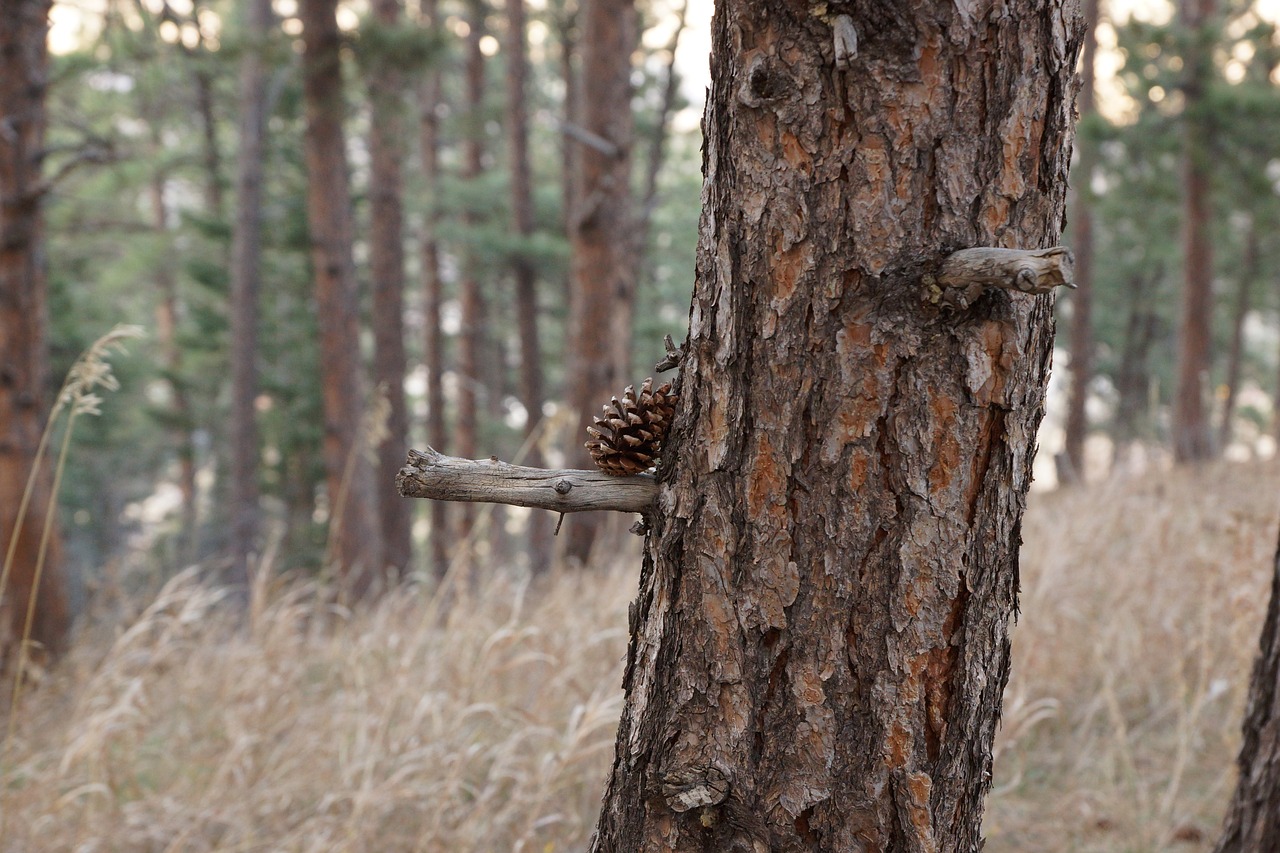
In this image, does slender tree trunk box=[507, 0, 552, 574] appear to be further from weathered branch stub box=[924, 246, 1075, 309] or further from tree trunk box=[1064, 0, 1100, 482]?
weathered branch stub box=[924, 246, 1075, 309]

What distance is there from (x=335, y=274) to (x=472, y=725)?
18.5 feet

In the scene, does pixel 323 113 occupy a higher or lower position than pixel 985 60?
higher

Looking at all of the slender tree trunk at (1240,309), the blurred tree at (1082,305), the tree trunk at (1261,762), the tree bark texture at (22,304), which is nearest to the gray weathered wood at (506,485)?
the tree trunk at (1261,762)

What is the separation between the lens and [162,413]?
1537cm

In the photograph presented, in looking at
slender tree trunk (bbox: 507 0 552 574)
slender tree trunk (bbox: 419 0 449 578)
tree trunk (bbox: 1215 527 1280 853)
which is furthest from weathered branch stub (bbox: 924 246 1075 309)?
slender tree trunk (bbox: 419 0 449 578)

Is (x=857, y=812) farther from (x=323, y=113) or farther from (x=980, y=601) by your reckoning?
(x=323, y=113)

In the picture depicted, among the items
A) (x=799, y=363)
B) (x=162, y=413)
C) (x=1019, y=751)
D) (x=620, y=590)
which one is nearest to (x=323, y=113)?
(x=620, y=590)

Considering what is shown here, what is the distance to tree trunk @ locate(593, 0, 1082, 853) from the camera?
1.12 meters

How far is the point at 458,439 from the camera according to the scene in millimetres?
13531

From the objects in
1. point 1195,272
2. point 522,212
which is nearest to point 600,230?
point 522,212

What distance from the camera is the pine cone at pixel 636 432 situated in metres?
1.29

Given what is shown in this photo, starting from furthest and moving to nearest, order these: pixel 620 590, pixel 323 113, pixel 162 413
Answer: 1. pixel 162 413
2. pixel 323 113
3. pixel 620 590

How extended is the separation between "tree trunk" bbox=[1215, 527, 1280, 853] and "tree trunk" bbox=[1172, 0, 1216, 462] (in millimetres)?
9593

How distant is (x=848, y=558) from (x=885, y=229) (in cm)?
41
